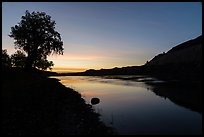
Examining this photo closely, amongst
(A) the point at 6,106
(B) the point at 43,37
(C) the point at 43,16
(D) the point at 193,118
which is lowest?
(D) the point at 193,118

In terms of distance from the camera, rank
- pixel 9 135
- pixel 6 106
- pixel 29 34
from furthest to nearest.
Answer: pixel 29 34
pixel 6 106
pixel 9 135

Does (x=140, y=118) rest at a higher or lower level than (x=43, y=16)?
lower

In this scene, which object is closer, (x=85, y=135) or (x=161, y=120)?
(x=85, y=135)

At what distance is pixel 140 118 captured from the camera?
23.4m

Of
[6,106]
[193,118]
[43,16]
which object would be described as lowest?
[193,118]

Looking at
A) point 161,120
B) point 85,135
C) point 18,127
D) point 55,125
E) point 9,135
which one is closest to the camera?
point 9,135

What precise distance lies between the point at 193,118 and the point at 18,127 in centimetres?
1738

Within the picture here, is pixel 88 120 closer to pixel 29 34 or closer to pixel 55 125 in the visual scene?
pixel 55 125

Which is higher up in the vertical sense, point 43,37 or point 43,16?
point 43,16

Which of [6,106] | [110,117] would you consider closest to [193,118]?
[110,117]

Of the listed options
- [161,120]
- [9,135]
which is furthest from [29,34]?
[9,135]

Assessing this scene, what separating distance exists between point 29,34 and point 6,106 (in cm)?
3501

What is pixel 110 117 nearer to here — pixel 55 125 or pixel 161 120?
pixel 161 120

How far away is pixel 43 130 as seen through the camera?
1459 centimetres
